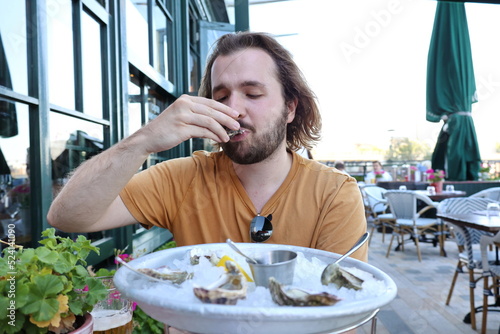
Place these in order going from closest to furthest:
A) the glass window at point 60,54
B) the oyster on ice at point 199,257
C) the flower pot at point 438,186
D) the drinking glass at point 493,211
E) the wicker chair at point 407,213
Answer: the oyster on ice at point 199,257 → the glass window at point 60,54 → the drinking glass at point 493,211 → the wicker chair at point 407,213 → the flower pot at point 438,186

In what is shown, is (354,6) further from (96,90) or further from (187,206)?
(187,206)

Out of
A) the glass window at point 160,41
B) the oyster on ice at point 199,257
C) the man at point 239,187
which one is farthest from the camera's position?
the glass window at point 160,41

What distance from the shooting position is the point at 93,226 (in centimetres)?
125

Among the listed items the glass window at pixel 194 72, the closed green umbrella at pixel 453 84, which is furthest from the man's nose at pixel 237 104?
the closed green umbrella at pixel 453 84

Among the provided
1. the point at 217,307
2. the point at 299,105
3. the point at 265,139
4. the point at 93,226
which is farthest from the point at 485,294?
the point at 217,307

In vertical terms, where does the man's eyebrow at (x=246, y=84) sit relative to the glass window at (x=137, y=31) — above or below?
below

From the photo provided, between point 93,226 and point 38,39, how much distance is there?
834 mm

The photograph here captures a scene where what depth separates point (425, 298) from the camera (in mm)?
3660

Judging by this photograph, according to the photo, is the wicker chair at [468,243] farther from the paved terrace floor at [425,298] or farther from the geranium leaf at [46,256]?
the geranium leaf at [46,256]

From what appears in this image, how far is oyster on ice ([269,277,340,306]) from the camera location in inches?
20.5

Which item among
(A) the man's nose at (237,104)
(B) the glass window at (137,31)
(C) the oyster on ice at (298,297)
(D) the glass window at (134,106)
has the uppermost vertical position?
(B) the glass window at (137,31)

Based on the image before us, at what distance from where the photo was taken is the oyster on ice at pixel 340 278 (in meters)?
0.62

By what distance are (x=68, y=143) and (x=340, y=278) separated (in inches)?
65.6

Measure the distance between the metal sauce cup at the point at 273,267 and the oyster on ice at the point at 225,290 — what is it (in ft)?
0.11
